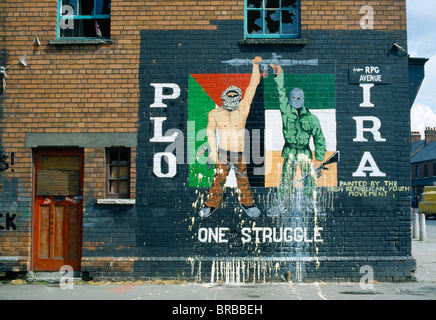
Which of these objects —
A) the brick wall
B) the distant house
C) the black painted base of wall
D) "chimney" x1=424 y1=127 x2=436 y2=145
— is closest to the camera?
the black painted base of wall

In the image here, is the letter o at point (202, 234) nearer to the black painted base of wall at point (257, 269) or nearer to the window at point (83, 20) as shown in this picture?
the black painted base of wall at point (257, 269)

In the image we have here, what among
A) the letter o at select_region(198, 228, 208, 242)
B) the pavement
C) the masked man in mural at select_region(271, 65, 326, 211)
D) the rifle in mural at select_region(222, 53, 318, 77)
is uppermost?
the rifle in mural at select_region(222, 53, 318, 77)

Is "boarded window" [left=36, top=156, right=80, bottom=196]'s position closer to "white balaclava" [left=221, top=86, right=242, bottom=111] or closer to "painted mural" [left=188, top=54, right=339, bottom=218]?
"painted mural" [left=188, top=54, right=339, bottom=218]

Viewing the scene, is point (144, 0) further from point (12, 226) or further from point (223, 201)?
point (12, 226)

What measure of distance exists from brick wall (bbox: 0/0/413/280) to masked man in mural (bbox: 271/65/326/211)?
42cm

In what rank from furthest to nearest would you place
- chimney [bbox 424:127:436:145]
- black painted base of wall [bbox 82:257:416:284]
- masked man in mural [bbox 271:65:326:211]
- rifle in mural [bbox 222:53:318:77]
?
chimney [bbox 424:127:436:145] < rifle in mural [bbox 222:53:318:77] < masked man in mural [bbox 271:65:326:211] < black painted base of wall [bbox 82:257:416:284]

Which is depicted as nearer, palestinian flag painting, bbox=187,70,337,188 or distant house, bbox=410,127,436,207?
palestinian flag painting, bbox=187,70,337,188

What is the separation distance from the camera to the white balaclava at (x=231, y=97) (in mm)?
8070

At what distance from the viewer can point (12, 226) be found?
316 inches

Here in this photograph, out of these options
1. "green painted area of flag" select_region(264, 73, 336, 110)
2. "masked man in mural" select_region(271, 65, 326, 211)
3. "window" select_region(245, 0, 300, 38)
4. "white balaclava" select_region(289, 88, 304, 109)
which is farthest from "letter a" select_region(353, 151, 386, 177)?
"window" select_region(245, 0, 300, 38)

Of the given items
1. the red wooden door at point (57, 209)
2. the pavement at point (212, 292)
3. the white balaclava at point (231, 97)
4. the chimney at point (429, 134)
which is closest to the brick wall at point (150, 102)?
the red wooden door at point (57, 209)

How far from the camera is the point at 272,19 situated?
8375 millimetres

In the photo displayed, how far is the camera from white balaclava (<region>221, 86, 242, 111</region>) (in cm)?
807
